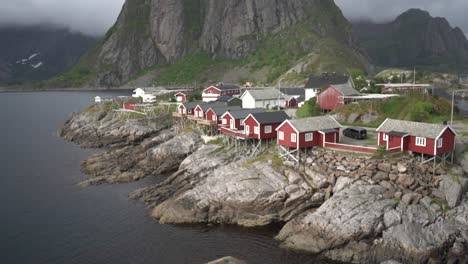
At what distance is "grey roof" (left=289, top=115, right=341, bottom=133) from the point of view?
4569cm

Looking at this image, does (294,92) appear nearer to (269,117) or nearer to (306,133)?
(269,117)

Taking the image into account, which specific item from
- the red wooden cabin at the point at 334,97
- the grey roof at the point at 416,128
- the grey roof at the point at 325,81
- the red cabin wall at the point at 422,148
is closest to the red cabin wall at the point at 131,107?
the grey roof at the point at 325,81

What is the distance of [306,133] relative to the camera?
45.5 m

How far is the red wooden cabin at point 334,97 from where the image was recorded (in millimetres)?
65375

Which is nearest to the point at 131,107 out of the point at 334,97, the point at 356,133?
Answer: the point at 334,97

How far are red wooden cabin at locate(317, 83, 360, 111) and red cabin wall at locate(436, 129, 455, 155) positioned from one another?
25327 mm

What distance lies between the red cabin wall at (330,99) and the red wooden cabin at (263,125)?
15.8 metres

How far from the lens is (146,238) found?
3806 cm

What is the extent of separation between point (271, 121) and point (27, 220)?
30.2 metres

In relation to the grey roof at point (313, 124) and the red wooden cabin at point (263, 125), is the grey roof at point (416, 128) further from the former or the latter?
the red wooden cabin at point (263, 125)

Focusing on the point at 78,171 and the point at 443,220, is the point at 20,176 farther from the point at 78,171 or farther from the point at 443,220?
the point at 443,220

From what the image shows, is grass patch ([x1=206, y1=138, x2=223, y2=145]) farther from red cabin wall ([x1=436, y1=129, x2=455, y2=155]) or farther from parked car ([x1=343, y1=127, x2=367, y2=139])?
red cabin wall ([x1=436, y1=129, x2=455, y2=155])

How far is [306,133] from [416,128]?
36.8 feet

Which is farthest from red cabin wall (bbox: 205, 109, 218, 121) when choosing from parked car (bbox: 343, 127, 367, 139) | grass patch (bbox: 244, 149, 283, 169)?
parked car (bbox: 343, 127, 367, 139)
